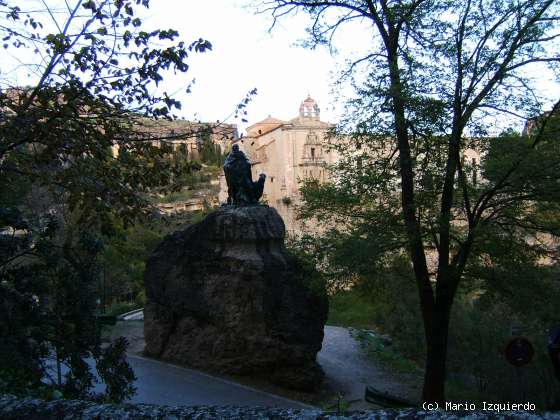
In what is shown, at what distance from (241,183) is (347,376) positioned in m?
5.84

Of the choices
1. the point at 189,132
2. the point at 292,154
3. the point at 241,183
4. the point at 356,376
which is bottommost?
the point at 356,376

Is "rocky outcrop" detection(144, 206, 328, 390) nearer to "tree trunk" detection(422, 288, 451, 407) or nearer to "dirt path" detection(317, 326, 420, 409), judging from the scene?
"dirt path" detection(317, 326, 420, 409)

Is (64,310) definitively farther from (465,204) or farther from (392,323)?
(392,323)

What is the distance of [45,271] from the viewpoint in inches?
248

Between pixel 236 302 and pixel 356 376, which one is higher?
pixel 236 302

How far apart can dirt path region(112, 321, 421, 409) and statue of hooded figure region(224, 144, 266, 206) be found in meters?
4.77

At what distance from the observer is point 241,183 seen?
52.0 feet

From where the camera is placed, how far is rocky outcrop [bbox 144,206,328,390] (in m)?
13.4

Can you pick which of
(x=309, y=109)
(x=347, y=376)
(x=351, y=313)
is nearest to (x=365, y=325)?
(x=351, y=313)

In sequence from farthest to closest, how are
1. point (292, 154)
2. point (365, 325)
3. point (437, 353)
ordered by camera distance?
point (292, 154) → point (365, 325) → point (437, 353)

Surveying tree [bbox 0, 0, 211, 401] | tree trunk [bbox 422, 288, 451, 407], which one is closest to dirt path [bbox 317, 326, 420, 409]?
tree trunk [bbox 422, 288, 451, 407]

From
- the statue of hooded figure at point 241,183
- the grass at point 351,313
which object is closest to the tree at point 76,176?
the statue of hooded figure at point 241,183

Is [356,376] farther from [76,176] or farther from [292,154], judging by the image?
[292,154]

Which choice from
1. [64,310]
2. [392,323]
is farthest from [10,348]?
[392,323]
